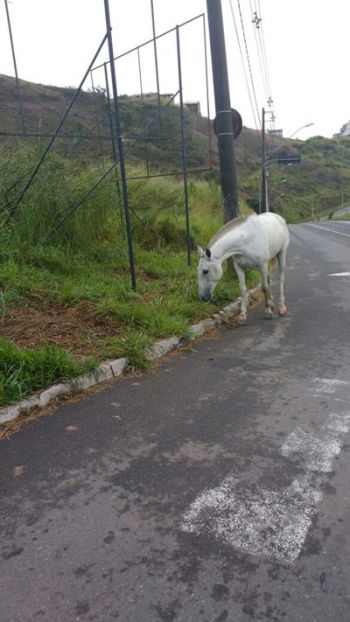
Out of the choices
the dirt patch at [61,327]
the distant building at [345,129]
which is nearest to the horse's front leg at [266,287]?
the dirt patch at [61,327]

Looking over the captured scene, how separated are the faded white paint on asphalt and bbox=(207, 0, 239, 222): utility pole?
666 centimetres

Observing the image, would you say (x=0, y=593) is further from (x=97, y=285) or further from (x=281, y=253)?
(x=281, y=253)

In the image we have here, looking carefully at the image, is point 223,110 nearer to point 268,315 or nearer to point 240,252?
point 240,252

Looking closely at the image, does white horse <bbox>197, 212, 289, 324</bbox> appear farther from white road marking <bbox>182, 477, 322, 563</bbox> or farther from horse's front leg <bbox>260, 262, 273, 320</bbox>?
white road marking <bbox>182, 477, 322, 563</bbox>

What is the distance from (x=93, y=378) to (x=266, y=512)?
228 cm

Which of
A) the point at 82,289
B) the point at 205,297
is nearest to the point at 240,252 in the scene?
the point at 205,297

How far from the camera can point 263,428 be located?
136 inches

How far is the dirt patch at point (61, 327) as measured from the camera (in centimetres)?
474

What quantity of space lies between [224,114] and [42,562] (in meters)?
8.20

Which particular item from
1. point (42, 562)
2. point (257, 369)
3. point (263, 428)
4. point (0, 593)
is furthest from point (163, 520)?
point (257, 369)

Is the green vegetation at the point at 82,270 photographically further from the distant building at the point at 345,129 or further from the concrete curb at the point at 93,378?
the distant building at the point at 345,129

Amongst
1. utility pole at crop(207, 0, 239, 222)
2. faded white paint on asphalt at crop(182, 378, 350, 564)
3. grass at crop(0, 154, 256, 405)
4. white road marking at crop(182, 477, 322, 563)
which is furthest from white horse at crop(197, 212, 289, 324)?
white road marking at crop(182, 477, 322, 563)

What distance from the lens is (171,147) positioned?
30.2m

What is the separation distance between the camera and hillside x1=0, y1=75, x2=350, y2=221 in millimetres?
12719
